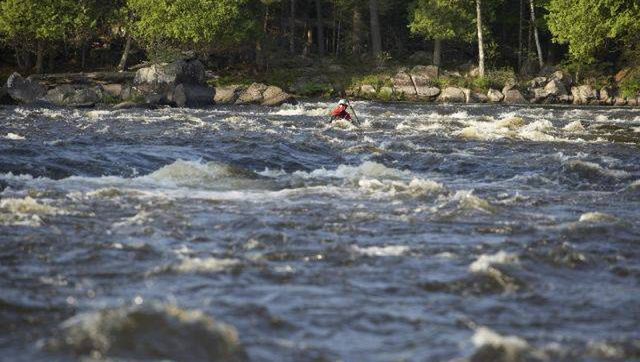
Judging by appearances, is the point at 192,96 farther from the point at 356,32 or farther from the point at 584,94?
the point at 584,94

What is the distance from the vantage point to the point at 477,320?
8.35 meters

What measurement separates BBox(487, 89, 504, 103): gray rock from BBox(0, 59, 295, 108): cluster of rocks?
10476mm

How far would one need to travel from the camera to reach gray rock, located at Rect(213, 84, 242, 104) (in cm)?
4238

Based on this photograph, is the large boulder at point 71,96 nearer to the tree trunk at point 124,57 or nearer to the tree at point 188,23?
the tree at point 188,23

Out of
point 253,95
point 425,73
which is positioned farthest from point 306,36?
point 253,95

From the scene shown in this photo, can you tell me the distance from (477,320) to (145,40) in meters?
43.8

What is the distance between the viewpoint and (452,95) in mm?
45656

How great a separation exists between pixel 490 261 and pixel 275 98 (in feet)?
104

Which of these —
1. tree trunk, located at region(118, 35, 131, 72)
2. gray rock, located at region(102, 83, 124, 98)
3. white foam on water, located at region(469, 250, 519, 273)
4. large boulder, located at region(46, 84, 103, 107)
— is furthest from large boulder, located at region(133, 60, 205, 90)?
white foam on water, located at region(469, 250, 519, 273)

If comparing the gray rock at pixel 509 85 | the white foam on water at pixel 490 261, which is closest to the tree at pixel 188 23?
the gray rock at pixel 509 85

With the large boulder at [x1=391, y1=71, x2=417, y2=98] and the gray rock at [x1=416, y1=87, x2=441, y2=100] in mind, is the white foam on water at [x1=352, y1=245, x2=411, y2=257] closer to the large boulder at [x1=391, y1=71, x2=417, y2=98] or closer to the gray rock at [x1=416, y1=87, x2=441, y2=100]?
the gray rock at [x1=416, y1=87, x2=441, y2=100]

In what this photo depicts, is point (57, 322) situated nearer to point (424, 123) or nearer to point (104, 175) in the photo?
point (104, 175)

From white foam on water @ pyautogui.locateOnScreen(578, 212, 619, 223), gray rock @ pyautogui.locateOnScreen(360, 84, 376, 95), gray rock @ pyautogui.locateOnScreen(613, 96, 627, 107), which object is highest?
gray rock @ pyautogui.locateOnScreen(360, 84, 376, 95)

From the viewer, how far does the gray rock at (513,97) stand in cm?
4493
